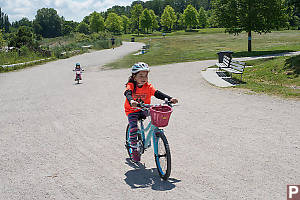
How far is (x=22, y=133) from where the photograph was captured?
699cm

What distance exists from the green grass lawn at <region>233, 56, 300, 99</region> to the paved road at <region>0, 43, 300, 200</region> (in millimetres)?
1273

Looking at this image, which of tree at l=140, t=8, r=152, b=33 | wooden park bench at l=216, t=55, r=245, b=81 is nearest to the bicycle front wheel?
wooden park bench at l=216, t=55, r=245, b=81

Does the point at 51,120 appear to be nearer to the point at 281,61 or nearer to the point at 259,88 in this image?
the point at 259,88

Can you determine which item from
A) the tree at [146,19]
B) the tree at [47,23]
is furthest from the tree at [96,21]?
the tree at [47,23]

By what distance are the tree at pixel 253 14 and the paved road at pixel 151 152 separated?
18.9 m

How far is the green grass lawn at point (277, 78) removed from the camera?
35.8 feet

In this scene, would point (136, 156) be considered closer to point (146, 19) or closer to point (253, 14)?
point (253, 14)

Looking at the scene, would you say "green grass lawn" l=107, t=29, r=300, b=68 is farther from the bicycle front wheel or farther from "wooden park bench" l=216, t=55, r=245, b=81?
the bicycle front wheel

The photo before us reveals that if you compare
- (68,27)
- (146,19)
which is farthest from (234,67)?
(68,27)

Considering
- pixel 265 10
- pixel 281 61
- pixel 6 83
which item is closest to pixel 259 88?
pixel 281 61

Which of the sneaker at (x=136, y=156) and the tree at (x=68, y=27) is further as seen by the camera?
A: the tree at (x=68, y=27)

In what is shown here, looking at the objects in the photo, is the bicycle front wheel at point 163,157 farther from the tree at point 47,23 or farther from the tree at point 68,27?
the tree at point 68,27

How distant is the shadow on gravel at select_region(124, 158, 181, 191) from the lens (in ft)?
13.7

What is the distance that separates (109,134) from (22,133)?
2176 mm
